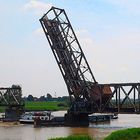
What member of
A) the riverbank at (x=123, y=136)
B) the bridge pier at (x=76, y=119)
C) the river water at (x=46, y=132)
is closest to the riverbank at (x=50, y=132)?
the river water at (x=46, y=132)

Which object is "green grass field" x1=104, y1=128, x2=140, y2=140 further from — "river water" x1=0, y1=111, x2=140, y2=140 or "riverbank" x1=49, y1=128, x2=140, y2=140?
"river water" x1=0, y1=111, x2=140, y2=140

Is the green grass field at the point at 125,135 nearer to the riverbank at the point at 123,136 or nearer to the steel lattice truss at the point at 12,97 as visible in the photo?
the riverbank at the point at 123,136

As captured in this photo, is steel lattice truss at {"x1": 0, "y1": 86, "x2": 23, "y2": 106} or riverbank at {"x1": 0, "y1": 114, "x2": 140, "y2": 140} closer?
riverbank at {"x1": 0, "y1": 114, "x2": 140, "y2": 140}

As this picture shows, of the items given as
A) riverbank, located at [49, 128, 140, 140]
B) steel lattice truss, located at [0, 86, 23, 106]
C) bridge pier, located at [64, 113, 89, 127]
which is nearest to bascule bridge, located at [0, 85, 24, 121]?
steel lattice truss, located at [0, 86, 23, 106]

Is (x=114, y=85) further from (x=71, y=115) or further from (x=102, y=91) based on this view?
(x=71, y=115)

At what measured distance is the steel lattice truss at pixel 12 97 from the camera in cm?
7544

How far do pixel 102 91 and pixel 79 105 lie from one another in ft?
11.0

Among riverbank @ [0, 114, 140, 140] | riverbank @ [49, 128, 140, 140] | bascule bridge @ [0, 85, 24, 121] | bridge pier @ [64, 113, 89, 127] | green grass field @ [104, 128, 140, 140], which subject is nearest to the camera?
riverbank @ [49, 128, 140, 140]

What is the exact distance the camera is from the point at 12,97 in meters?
75.8

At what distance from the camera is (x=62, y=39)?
5725 cm

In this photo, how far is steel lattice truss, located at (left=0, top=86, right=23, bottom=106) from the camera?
75.4 meters

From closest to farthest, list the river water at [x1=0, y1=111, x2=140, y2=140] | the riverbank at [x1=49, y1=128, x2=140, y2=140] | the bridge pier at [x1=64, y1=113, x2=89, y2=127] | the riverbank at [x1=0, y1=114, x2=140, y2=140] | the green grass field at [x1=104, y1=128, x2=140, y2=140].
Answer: the riverbank at [x1=49, y1=128, x2=140, y2=140] < the green grass field at [x1=104, y1=128, x2=140, y2=140] < the river water at [x1=0, y1=111, x2=140, y2=140] < the riverbank at [x1=0, y1=114, x2=140, y2=140] < the bridge pier at [x1=64, y1=113, x2=89, y2=127]

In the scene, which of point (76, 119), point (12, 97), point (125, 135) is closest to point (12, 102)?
point (12, 97)

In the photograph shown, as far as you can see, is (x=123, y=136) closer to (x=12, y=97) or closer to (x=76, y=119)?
(x=76, y=119)
